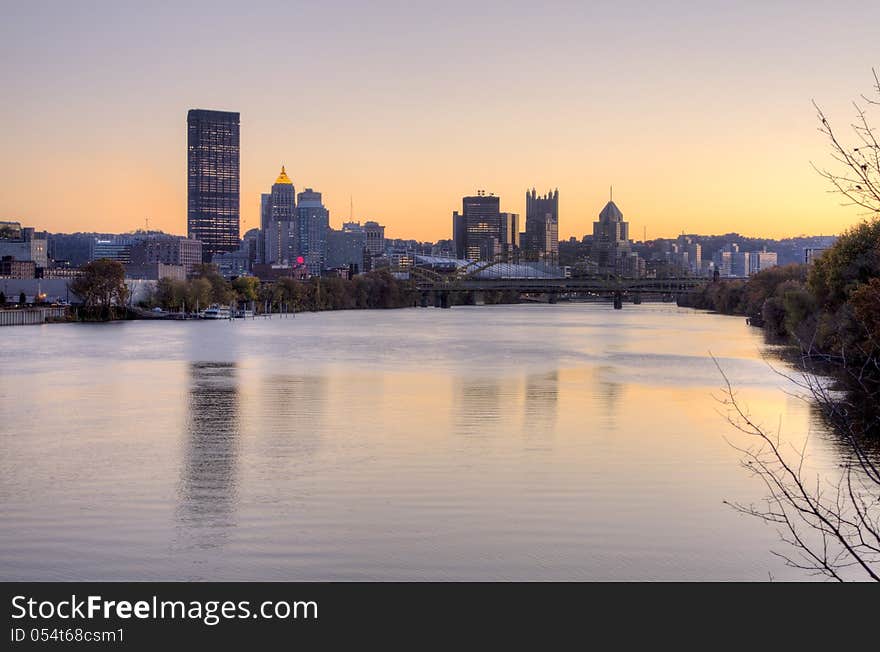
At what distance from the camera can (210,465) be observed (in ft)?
64.7

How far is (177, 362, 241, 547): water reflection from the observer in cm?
1489

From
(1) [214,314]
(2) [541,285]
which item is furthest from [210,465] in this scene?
(2) [541,285]

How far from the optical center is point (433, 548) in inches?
535

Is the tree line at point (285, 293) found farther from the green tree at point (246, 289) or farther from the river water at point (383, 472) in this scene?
the river water at point (383, 472)

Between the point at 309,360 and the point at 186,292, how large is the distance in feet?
196

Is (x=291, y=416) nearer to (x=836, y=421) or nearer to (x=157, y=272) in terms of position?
(x=836, y=421)

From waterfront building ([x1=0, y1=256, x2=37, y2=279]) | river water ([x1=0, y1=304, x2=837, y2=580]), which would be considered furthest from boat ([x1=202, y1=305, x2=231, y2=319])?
waterfront building ([x1=0, y1=256, x2=37, y2=279])

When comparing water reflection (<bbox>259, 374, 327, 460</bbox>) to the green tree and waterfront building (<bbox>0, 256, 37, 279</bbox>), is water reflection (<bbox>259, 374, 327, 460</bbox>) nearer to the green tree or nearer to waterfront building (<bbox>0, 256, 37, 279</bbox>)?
the green tree

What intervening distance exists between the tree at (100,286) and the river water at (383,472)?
177 ft

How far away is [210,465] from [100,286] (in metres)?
80.0

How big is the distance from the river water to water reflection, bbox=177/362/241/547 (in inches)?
2.5

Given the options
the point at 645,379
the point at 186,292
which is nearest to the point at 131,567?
the point at 645,379

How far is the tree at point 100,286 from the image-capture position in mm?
95000
